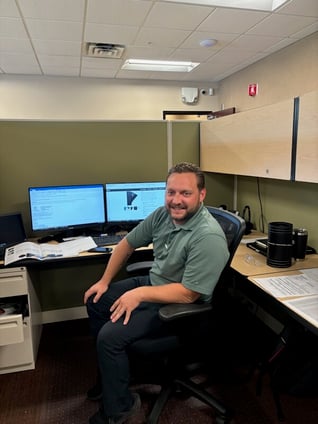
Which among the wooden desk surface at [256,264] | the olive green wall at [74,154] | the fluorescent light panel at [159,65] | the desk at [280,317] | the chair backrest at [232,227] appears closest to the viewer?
the desk at [280,317]

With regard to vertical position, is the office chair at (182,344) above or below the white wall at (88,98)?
below

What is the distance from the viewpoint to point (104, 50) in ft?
13.0

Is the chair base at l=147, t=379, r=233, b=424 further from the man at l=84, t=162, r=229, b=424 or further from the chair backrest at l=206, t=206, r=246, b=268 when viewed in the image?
the chair backrest at l=206, t=206, r=246, b=268

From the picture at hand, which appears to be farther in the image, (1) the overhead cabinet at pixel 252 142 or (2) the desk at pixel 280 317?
(1) the overhead cabinet at pixel 252 142

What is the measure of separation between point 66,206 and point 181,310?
4.21 ft

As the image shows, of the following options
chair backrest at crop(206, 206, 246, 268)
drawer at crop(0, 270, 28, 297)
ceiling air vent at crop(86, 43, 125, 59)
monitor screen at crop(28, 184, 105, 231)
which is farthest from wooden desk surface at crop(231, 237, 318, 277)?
ceiling air vent at crop(86, 43, 125, 59)

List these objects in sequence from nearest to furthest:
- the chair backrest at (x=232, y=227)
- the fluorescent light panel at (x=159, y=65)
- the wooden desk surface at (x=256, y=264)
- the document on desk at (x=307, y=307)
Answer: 1. the document on desk at (x=307, y=307)
2. the chair backrest at (x=232, y=227)
3. the wooden desk surface at (x=256, y=264)
4. the fluorescent light panel at (x=159, y=65)

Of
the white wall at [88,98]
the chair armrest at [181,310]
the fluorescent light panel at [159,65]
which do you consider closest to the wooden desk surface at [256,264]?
the chair armrest at [181,310]

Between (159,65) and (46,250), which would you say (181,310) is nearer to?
(46,250)

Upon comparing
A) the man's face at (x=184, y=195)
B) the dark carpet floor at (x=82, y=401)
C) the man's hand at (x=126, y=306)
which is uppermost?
the man's face at (x=184, y=195)

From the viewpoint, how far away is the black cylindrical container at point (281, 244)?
174 cm

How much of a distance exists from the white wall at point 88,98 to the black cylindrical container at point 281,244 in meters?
4.08

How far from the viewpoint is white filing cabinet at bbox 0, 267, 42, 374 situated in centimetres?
187

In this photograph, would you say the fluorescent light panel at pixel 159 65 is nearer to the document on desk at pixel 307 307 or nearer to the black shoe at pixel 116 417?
the document on desk at pixel 307 307
